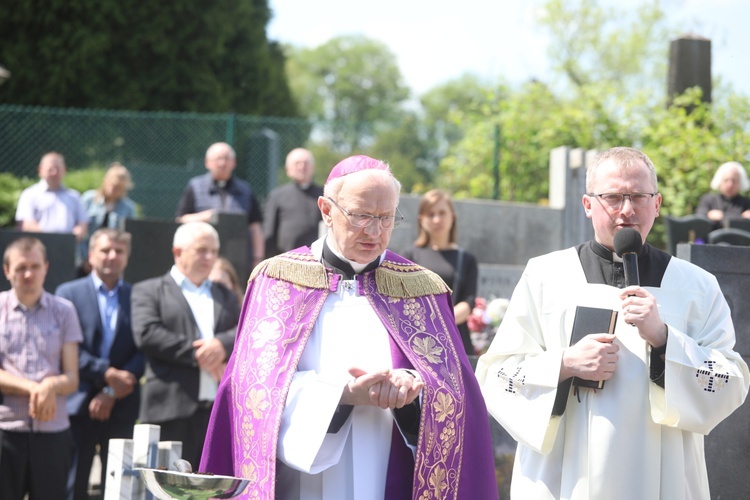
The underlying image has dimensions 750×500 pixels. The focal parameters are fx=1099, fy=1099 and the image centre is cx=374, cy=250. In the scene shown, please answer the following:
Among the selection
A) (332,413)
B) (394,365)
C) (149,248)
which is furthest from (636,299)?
(149,248)

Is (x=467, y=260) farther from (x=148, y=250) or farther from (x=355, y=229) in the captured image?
(x=355, y=229)

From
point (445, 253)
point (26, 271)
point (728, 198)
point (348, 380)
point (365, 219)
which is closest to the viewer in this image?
point (348, 380)

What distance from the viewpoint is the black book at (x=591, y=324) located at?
426 cm

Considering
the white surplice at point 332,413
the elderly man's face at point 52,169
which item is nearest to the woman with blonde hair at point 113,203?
the elderly man's face at point 52,169

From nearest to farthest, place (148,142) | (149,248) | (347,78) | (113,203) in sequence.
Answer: (149,248) < (113,203) < (148,142) < (347,78)

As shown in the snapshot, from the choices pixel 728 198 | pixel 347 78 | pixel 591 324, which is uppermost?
pixel 347 78

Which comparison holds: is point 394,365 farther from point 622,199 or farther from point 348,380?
point 622,199

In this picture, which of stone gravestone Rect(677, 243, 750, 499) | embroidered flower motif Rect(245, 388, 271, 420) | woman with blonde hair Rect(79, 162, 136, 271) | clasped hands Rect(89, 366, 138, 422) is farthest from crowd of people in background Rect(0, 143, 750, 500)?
woman with blonde hair Rect(79, 162, 136, 271)

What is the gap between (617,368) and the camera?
430cm

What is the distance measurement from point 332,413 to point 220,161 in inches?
268

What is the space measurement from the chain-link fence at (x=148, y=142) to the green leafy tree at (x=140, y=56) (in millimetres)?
8650

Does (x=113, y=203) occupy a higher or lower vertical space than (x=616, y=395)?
higher

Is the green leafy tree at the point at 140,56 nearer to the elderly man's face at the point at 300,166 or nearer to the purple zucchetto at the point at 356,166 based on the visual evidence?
the elderly man's face at the point at 300,166

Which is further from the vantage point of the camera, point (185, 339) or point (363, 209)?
point (185, 339)
